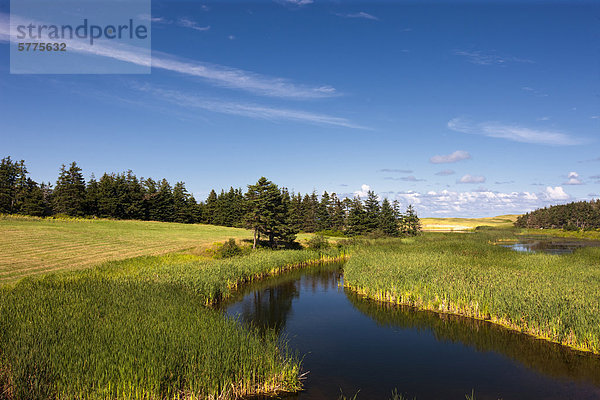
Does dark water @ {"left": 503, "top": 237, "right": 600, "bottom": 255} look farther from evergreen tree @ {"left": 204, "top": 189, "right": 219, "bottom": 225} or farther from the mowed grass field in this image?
evergreen tree @ {"left": 204, "top": 189, "right": 219, "bottom": 225}

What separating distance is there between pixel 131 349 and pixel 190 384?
2.46 metres

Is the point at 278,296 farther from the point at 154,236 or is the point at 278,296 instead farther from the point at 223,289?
the point at 154,236

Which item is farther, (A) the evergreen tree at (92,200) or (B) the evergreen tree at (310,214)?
(B) the evergreen tree at (310,214)

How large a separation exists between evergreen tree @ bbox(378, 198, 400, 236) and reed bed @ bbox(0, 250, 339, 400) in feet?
242

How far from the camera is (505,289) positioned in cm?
2058

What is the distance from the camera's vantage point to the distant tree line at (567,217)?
118 meters

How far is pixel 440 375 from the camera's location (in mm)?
14352

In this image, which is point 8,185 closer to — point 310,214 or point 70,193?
point 70,193

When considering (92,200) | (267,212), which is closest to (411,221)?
(267,212)

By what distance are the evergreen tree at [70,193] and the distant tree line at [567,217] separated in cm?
15410

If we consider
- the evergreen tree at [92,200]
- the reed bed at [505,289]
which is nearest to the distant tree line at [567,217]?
the reed bed at [505,289]

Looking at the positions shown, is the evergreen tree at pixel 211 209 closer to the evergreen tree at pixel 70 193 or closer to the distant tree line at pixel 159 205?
the distant tree line at pixel 159 205

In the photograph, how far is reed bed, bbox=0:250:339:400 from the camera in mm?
9062

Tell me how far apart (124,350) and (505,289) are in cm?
2116
